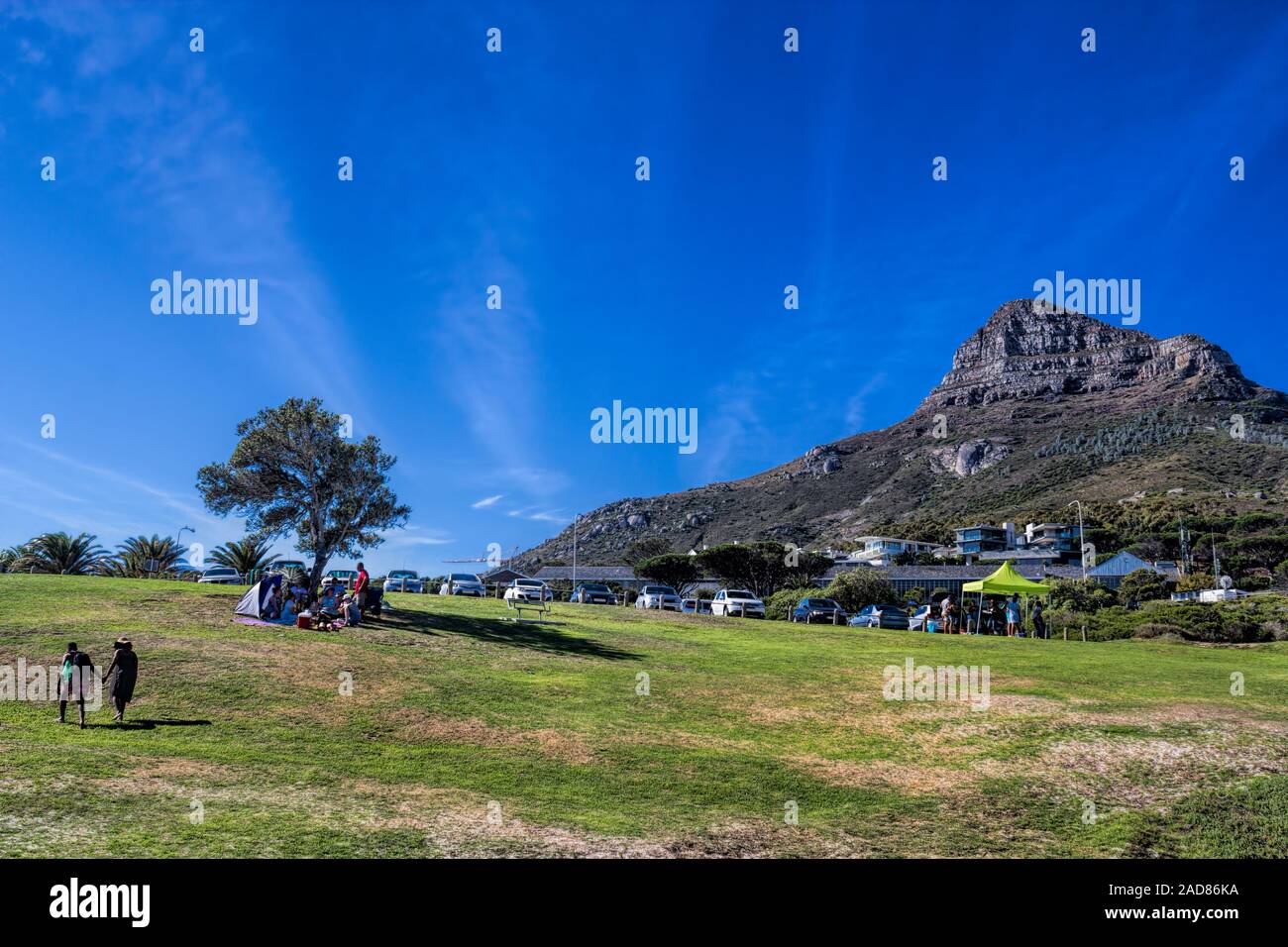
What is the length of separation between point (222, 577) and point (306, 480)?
17836 millimetres

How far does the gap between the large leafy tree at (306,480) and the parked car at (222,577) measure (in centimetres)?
1369

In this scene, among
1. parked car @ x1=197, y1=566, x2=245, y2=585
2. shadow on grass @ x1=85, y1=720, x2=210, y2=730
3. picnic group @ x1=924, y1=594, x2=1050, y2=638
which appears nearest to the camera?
shadow on grass @ x1=85, y1=720, x2=210, y2=730

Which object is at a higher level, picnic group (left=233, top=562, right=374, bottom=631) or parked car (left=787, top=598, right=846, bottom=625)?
picnic group (left=233, top=562, right=374, bottom=631)

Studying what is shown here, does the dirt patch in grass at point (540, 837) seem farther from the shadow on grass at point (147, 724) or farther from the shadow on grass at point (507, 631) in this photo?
the shadow on grass at point (507, 631)

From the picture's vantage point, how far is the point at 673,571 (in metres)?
80.6

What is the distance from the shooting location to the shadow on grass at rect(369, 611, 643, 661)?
26.3 meters

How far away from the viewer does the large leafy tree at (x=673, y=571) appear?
79.1 m

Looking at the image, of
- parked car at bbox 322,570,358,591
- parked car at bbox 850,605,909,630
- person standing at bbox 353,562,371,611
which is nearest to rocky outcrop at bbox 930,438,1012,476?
A: parked car at bbox 850,605,909,630

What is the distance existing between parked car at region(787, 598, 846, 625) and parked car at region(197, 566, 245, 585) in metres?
35.0

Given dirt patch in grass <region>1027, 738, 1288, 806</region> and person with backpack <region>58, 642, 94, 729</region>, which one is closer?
dirt patch in grass <region>1027, 738, 1288, 806</region>

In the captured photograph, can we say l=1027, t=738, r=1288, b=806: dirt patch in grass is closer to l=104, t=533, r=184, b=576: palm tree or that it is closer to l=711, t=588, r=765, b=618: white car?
l=711, t=588, r=765, b=618: white car

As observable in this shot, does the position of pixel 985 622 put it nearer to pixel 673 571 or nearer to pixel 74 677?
pixel 74 677

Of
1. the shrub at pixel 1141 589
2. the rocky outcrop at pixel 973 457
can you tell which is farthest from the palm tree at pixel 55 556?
the rocky outcrop at pixel 973 457
